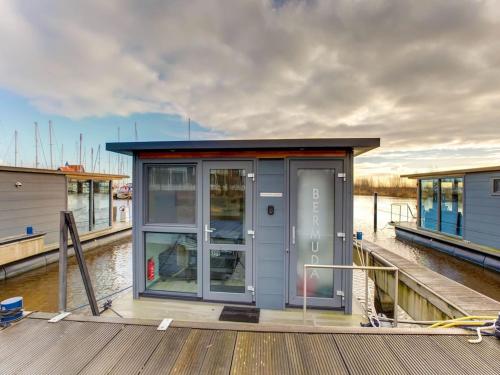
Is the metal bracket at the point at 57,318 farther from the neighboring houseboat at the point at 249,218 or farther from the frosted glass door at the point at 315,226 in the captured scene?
the frosted glass door at the point at 315,226

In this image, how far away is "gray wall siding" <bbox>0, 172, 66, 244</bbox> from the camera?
6.04 metres

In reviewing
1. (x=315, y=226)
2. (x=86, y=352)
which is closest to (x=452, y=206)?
(x=315, y=226)

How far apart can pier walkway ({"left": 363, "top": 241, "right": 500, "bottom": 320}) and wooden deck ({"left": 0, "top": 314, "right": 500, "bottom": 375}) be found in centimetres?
169

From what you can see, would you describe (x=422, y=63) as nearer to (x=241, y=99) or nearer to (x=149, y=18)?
(x=241, y=99)

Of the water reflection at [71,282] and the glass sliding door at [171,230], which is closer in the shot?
the glass sliding door at [171,230]

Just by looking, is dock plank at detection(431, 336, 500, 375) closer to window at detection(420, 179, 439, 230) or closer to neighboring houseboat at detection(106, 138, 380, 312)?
neighboring houseboat at detection(106, 138, 380, 312)

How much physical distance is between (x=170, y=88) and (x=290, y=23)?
5.94 m

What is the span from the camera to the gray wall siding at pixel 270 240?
3.28 metres

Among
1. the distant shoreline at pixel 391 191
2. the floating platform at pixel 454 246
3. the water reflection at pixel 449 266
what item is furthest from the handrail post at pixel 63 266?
the distant shoreline at pixel 391 191

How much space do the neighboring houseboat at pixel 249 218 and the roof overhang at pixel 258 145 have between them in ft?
0.04

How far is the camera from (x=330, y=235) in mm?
3303

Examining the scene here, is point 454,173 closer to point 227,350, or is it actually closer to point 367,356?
point 367,356

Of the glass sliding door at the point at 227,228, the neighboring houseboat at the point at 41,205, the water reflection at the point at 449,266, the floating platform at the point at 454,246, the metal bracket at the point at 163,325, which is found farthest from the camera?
the floating platform at the point at 454,246

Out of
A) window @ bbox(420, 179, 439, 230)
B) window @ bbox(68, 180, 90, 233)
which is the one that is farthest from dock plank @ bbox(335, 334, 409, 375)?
window @ bbox(420, 179, 439, 230)
